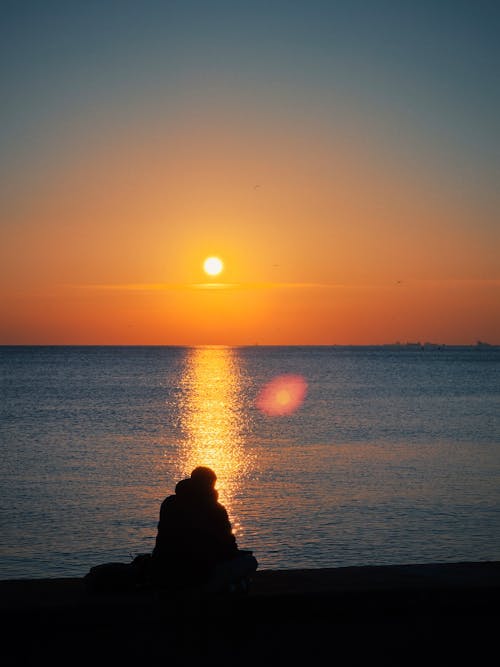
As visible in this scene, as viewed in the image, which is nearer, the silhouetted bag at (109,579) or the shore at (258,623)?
the shore at (258,623)

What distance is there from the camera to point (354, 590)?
6574 mm

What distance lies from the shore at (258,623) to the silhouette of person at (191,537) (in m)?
0.23

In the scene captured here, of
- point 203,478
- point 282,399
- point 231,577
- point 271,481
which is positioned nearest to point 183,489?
point 203,478

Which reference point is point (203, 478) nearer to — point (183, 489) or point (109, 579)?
point (183, 489)

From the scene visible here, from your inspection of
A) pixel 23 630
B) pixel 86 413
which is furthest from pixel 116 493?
pixel 86 413

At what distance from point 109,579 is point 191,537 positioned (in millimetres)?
717

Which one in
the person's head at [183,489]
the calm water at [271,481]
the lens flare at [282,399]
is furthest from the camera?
the lens flare at [282,399]

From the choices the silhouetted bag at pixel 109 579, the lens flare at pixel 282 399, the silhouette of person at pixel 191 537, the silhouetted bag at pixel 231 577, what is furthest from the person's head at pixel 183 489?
the lens flare at pixel 282 399

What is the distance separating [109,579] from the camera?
668 cm

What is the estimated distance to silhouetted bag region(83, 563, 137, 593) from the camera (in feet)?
21.9

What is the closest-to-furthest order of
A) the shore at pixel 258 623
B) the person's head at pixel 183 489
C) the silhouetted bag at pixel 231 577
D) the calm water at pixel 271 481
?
the shore at pixel 258 623, the silhouetted bag at pixel 231 577, the person's head at pixel 183 489, the calm water at pixel 271 481

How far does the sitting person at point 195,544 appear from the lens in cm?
674

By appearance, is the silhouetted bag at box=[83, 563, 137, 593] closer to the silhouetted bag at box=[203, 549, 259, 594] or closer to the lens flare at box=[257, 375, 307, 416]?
the silhouetted bag at box=[203, 549, 259, 594]

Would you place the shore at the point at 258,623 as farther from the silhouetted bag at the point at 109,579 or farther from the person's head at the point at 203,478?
the person's head at the point at 203,478
